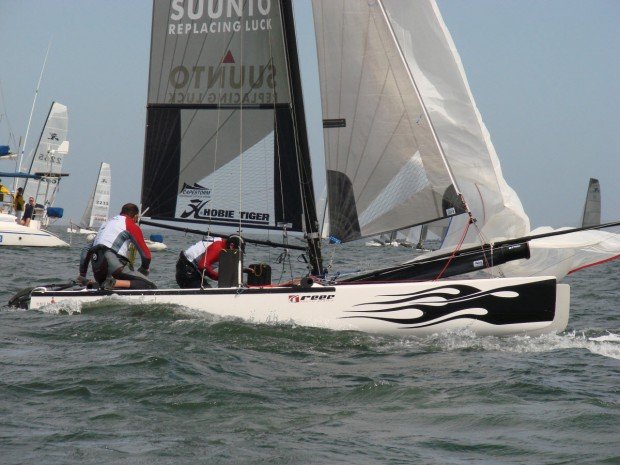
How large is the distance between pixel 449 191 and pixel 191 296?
3006 mm

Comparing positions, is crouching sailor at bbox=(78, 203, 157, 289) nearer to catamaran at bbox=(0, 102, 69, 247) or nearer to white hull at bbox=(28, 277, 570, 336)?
white hull at bbox=(28, 277, 570, 336)

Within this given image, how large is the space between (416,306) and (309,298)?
110 centimetres

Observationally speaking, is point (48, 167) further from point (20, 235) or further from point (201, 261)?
point (201, 261)

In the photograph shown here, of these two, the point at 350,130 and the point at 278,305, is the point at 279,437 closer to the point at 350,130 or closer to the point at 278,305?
the point at 278,305

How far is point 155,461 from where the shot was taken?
5.23m

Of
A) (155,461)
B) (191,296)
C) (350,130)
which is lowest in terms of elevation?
(155,461)

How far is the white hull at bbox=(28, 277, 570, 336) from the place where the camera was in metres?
9.69

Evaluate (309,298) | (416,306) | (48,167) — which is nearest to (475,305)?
(416,306)

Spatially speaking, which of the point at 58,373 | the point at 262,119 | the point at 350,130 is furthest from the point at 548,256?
the point at 58,373

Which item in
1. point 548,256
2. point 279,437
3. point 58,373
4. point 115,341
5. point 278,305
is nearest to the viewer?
point 279,437

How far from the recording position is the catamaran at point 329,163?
9844mm

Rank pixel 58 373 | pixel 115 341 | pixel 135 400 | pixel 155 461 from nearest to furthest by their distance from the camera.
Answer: pixel 155 461 → pixel 135 400 → pixel 58 373 → pixel 115 341

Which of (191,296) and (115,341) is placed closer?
(115,341)

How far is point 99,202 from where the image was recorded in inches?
2122
